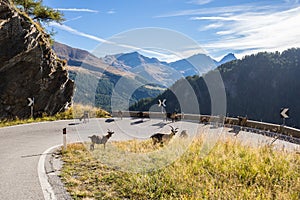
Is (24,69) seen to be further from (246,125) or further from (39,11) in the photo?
(246,125)

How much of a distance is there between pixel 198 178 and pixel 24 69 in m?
17.8

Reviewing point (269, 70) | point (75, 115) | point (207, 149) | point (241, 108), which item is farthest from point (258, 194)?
point (269, 70)

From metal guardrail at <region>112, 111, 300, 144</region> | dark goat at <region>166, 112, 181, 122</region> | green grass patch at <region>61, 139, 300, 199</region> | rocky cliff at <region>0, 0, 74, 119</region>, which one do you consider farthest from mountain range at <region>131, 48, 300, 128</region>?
green grass patch at <region>61, 139, 300, 199</region>

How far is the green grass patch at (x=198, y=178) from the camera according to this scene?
5.15 metres

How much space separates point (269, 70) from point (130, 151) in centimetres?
16295

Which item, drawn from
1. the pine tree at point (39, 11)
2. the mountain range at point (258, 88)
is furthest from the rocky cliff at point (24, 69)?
the mountain range at point (258, 88)

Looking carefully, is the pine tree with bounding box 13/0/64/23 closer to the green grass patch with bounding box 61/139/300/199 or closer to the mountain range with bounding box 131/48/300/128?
the green grass patch with bounding box 61/139/300/199

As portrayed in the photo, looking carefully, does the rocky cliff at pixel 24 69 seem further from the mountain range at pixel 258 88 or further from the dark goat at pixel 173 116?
the mountain range at pixel 258 88

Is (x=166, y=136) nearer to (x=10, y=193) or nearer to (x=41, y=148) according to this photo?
(x=41, y=148)

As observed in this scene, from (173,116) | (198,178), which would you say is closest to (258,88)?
(173,116)

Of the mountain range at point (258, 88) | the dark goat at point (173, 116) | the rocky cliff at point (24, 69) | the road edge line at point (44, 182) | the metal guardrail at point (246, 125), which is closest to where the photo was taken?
the road edge line at point (44, 182)

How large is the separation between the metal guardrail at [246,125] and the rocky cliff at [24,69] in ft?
22.6

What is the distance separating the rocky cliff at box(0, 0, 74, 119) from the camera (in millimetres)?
18234

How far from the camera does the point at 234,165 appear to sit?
6703mm
